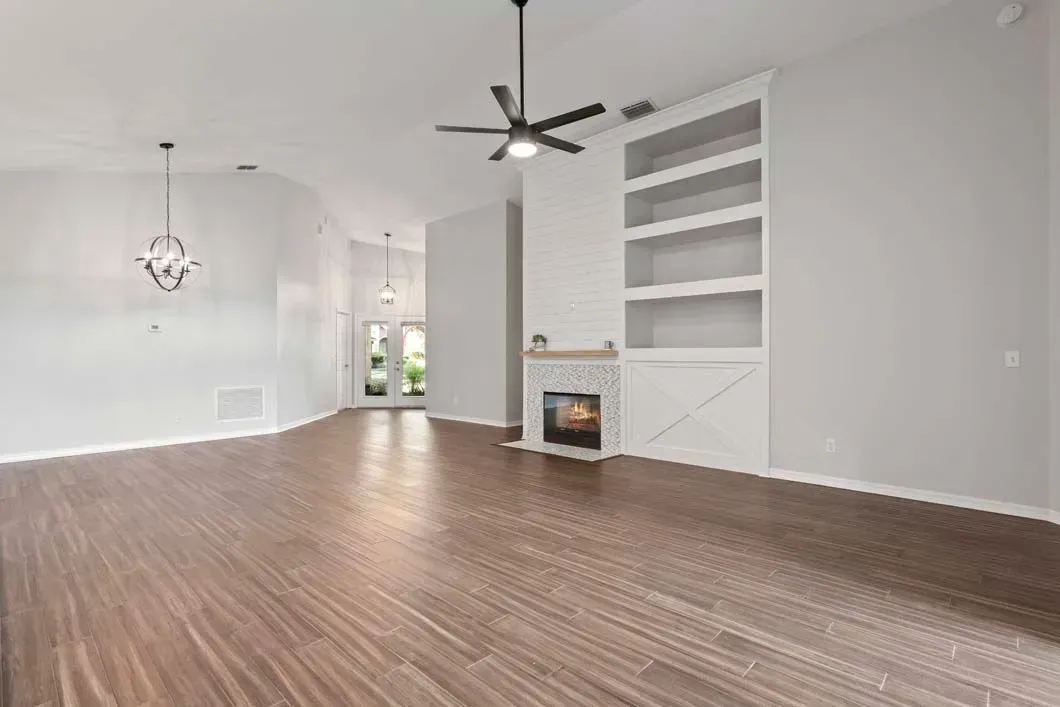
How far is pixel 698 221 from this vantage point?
5531mm

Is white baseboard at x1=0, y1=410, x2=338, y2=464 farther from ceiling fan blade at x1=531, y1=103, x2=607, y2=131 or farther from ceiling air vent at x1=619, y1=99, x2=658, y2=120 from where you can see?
ceiling air vent at x1=619, y1=99, x2=658, y2=120

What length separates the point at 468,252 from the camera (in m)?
9.50

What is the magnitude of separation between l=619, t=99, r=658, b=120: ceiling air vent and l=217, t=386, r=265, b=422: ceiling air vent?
20.0 ft

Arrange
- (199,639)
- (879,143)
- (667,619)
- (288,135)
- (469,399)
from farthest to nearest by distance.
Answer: (469,399) → (288,135) → (879,143) → (667,619) → (199,639)

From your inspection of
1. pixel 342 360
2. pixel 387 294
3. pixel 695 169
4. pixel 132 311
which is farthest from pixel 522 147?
pixel 342 360

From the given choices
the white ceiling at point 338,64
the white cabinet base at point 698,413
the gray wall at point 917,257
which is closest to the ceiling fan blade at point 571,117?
the white ceiling at point 338,64

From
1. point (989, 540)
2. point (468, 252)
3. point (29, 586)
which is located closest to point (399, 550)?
point (29, 586)

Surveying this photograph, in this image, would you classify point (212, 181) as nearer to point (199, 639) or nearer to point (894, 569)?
point (199, 639)

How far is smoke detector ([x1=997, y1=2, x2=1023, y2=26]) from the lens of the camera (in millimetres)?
3764

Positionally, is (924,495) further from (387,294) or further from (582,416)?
(387,294)

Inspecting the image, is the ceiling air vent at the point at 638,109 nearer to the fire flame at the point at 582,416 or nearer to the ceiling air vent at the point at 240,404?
the fire flame at the point at 582,416

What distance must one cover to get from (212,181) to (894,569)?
8.48 metres

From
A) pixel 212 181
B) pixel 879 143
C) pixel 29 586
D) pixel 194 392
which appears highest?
pixel 212 181

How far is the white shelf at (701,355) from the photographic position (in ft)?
16.9
